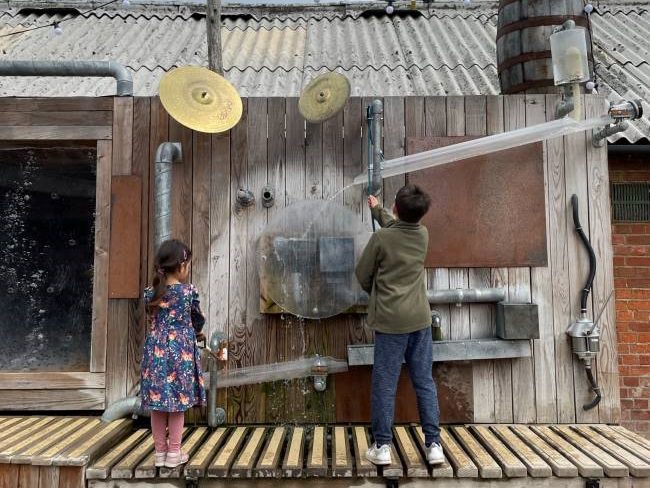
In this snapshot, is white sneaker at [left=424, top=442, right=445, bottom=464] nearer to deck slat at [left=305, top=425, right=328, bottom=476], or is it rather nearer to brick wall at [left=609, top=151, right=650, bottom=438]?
deck slat at [left=305, top=425, right=328, bottom=476]

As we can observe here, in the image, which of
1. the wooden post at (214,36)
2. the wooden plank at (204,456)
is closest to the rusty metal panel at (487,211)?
the wooden plank at (204,456)

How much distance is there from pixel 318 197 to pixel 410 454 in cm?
183

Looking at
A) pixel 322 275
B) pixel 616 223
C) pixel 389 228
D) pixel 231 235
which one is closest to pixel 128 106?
pixel 231 235

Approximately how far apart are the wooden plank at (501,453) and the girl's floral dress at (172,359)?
68.2 inches

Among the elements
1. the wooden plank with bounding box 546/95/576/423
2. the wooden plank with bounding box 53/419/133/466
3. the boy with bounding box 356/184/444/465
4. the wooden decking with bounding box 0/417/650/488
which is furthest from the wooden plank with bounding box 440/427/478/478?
the wooden plank with bounding box 53/419/133/466

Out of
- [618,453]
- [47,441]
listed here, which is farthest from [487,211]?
[47,441]

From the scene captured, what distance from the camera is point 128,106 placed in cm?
377

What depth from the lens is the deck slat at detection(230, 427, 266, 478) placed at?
2723mm

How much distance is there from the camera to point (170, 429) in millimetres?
2803

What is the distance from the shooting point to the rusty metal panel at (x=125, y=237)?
3.61 metres

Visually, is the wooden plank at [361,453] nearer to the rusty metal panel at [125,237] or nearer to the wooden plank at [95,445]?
the wooden plank at [95,445]

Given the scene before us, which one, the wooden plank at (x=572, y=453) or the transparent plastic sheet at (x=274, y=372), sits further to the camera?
the transparent plastic sheet at (x=274, y=372)

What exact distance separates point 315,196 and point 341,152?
0.38 metres

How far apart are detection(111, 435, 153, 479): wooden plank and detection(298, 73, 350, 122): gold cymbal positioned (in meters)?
2.41
